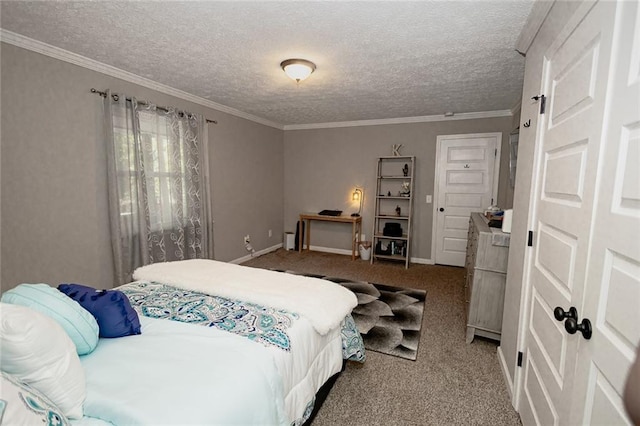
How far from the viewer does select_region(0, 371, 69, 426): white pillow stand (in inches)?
25.5

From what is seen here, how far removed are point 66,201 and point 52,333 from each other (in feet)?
7.09

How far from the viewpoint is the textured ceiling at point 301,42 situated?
1.78 m

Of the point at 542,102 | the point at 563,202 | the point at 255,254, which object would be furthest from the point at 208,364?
the point at 255,254

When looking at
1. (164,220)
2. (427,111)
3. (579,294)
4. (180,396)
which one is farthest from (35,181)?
(427,111)

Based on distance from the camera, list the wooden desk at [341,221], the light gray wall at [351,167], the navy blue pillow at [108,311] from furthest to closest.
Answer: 1. the wooden desk at [341,221]
2. the light gray wall at [351,167]
3. the navy blue pillow at [108,311]

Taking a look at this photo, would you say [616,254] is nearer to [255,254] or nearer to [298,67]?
[298,67]

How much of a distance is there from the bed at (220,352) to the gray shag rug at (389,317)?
→ 1.69ft

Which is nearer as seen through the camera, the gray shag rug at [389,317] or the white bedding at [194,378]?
the white bedding at [194,378]

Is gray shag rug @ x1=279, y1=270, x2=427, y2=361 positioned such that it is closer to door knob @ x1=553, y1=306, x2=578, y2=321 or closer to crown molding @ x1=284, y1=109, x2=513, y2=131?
door knob @ x1=553, y1=306, x2=578, y2=321

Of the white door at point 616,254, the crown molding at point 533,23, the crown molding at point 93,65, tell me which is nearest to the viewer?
the white door at point 616,254

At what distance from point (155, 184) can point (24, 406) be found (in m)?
2.89

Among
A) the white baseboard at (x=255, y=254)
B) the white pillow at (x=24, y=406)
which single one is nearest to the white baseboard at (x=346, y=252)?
the white baseboard at (x=255, y=254)

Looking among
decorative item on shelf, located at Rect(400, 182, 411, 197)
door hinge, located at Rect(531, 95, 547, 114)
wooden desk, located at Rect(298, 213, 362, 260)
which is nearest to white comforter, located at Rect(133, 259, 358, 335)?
door hinge, located at Rect(531, 95, 547, 114)

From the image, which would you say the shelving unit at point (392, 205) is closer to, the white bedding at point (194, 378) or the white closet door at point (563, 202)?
the white closet door at point (563, 202)
